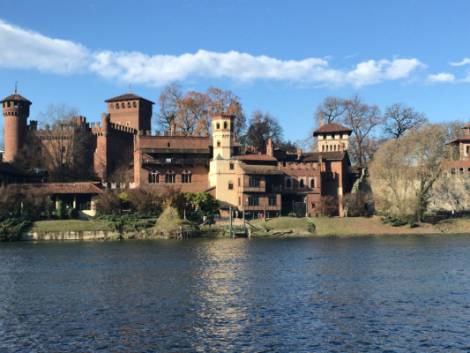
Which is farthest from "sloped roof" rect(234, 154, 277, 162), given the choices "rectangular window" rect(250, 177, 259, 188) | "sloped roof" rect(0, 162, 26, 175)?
"sloped roof" rect(0, 162, 26, 175)

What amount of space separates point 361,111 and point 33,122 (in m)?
53.2

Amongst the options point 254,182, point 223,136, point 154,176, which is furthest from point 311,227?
point 154,176

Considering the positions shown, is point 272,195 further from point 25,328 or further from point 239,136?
point 25,328

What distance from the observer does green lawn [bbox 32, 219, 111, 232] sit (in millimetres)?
69375

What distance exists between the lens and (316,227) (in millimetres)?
73250

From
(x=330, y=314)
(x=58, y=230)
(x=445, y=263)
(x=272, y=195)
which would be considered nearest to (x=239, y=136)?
(x=272, y=195)

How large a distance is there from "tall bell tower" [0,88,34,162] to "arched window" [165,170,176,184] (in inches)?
964

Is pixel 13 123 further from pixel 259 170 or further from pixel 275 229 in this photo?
pixel 275 229

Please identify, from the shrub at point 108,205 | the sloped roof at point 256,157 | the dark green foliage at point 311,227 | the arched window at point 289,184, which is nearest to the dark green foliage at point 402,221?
the dark green foliage at point 311,227

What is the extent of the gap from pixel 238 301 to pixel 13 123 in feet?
235

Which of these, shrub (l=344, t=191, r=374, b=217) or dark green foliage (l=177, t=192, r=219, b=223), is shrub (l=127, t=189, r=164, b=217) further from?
shrub (l=344, t=191, r=374, b=217)

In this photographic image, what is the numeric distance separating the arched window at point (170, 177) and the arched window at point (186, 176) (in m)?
1.24

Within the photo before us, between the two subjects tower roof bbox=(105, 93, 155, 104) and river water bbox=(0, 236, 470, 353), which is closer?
river water bbox=(0, 236, 470, 353)

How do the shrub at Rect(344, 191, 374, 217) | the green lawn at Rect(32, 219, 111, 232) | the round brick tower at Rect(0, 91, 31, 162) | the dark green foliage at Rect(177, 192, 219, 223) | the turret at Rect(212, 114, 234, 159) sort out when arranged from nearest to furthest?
the green lawn at Rect(32, 219, 111, 232)
the dark green foliage at Rect(177, 192, 219, 223)
the shrub at Rect(344, 191, 374, 217)
the turret at Rect(212, 114, 234, 159)
the round brick tower at Rect(0, 91, 31, 162)
